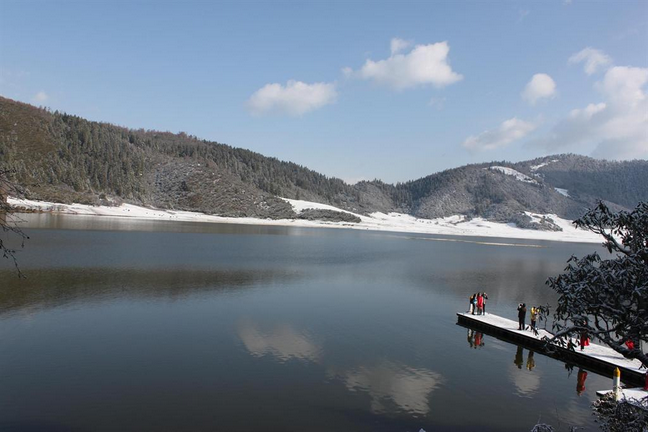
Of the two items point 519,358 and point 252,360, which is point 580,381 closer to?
point 519,358

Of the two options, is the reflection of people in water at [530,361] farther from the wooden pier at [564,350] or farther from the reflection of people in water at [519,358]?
the wooden pier at [564,350]

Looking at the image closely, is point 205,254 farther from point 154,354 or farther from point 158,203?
point 158,203

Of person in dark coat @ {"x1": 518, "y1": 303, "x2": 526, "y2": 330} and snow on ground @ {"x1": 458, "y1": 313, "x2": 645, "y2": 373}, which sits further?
person in dark coat @ {"x1": 518, "y1": 303, "x2": 526, "y2": 330}

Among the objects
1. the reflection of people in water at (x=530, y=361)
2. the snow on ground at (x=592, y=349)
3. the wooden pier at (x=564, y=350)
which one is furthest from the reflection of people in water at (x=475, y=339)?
the reflection of people in water at (x=530, y=361)

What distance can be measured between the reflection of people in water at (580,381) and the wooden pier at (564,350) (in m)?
0.82

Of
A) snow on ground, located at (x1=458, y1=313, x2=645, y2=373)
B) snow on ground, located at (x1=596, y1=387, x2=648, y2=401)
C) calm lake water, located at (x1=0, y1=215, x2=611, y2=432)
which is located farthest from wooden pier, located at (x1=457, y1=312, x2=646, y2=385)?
snow on ground, located at (x1=596, y1=387, x2=648, y2=401)

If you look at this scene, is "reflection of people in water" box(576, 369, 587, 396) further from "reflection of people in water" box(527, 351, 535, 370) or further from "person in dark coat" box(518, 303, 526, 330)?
"person in dark coat" box(518, 303, 526, 330)

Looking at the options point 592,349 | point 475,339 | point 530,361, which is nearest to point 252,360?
point 475,339

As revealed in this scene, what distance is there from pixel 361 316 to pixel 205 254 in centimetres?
3315

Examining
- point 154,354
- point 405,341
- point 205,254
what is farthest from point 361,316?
point 205,254

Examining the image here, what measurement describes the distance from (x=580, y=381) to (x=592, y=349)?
4.55 meters

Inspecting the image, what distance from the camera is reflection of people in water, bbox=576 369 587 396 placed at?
19.1 m

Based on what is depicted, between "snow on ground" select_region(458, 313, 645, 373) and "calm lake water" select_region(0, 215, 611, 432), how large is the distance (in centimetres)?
159

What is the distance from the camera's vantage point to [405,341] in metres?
24.2
